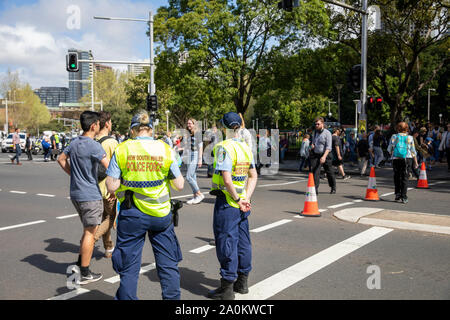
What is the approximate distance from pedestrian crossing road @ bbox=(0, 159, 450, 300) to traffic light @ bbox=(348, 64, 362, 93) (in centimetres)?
774

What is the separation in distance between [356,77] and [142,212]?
14416 mm

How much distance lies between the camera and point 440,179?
14.7 metres

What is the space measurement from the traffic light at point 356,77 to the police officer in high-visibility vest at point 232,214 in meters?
13.0

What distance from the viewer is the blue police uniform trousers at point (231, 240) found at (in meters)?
4.07

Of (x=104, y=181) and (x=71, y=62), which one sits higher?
(x=71, y=62)

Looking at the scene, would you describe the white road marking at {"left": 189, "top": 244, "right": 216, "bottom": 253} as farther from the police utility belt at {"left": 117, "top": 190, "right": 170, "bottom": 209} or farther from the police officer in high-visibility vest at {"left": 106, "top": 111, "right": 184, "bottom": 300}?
the police utility belt at {"left": 117, "top": 190, "right": 170, "bottom": 209}

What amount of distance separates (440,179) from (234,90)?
36.8 feet

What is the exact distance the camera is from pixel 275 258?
544 centimetres

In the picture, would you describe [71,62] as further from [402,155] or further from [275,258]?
[275,258]

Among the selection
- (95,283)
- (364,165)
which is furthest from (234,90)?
(95,283)

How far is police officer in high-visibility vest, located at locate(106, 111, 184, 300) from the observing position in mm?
3453

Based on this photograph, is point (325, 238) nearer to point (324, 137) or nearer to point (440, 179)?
point (324, 137)

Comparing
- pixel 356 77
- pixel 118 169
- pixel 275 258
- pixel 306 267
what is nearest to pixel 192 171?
pixel 275 258

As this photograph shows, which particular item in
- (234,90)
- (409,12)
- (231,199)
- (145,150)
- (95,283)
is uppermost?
(409,12)
